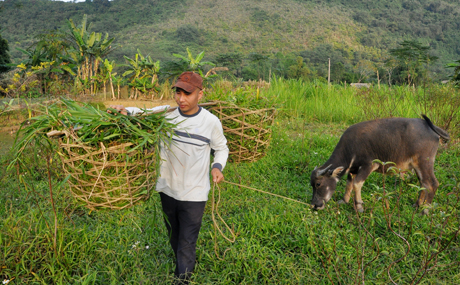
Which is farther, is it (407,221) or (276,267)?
(407,221)

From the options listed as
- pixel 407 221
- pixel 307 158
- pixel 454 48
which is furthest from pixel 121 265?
pixel 454 48

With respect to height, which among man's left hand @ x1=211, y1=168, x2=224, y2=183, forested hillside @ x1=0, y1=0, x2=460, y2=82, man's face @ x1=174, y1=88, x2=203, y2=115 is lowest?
forested hillside @ x1=0, y1=0, x2=460, y2=82

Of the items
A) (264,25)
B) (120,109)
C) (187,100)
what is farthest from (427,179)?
(264,25)

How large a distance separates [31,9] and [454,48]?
78.6 metres

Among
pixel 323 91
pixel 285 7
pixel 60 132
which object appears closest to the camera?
pixel 60 132

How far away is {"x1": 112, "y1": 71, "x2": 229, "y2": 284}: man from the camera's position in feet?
8.86

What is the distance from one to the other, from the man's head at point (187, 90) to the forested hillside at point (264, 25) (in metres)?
45.9

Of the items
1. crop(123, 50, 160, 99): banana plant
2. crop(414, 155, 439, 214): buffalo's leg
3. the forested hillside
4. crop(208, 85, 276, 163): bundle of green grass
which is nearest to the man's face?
crop(208, 85, 276, 163): bundle of green grass

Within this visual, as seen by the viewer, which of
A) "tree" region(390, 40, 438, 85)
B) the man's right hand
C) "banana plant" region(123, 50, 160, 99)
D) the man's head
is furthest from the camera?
"banana plant" region(123, 50, 160, 99)

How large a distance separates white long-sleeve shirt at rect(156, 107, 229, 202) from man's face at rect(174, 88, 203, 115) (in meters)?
0.05

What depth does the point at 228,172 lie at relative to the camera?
228 inches

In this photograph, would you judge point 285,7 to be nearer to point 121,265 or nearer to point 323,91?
point 323,91

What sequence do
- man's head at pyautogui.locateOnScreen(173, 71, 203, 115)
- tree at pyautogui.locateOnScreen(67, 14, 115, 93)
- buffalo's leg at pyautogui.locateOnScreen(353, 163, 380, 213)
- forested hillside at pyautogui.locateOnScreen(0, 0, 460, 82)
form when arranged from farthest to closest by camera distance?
forested hillside at pyautogui.locateOnScreen(0, 0, 460, 82)
tree at pyautogui.locateOnScreen(67, 14, 115, 93)
buffalo's leg at pyautogui.locateOnScreen(353, 163, 380, 213)
man's head at pyautogui.locateOnScreen(173, 71, 203, 115)

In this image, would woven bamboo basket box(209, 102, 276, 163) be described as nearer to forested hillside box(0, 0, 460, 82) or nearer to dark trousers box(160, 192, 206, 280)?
dark trousers box(160, 192, 206, 280)
